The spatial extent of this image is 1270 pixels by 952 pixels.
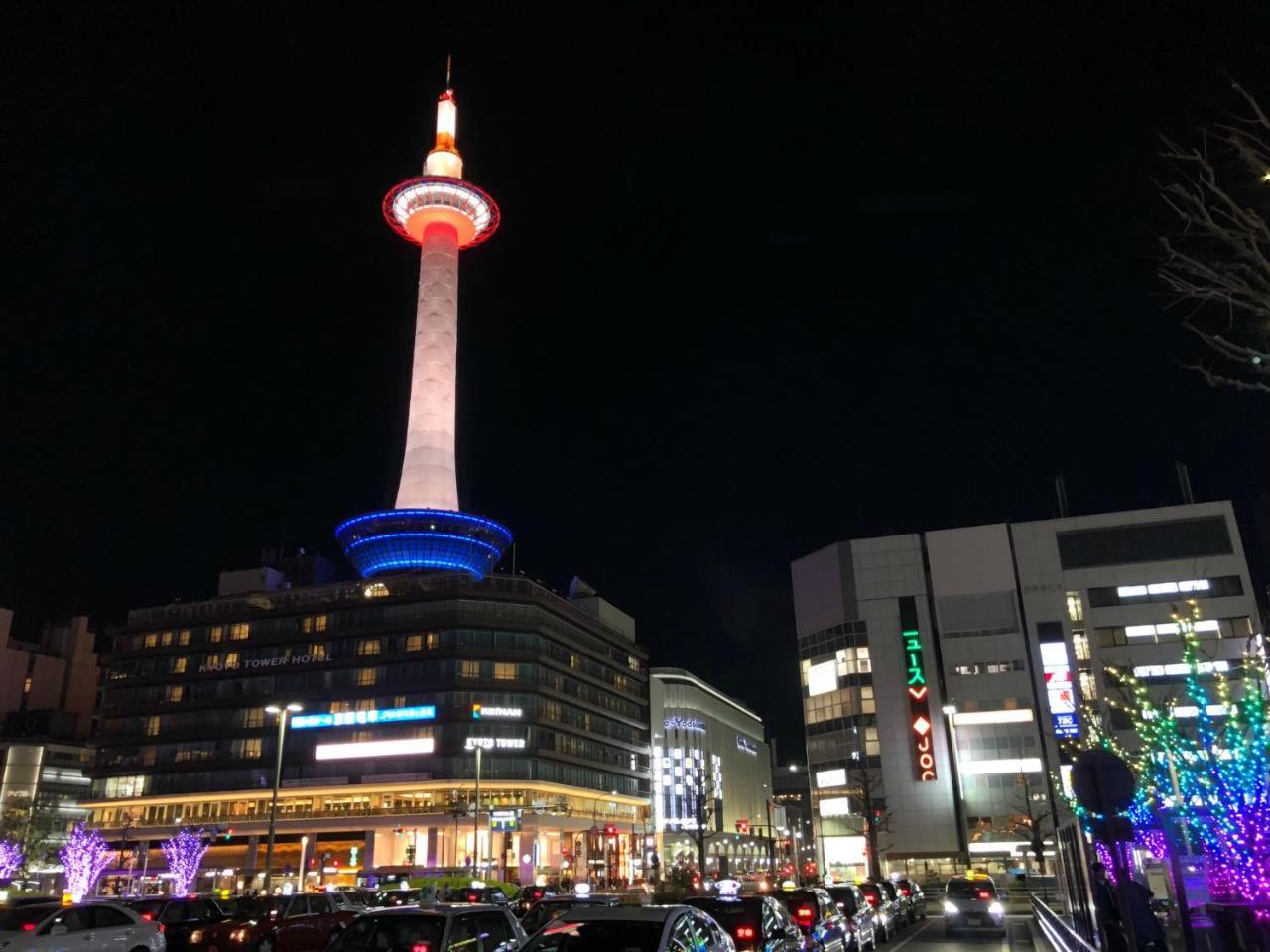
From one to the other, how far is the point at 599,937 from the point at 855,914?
15455mm

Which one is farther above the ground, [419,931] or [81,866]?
[419,931]

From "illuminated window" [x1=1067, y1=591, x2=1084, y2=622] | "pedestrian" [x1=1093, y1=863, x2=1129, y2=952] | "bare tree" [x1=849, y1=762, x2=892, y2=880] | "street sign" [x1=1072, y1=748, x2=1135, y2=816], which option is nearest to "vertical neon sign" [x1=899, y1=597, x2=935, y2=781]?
"bare tree" [x1=849, y1=762, x2=892, y2=880]

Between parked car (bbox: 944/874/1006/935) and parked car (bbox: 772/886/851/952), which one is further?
parked car (bbox: 944/874/1006/935)

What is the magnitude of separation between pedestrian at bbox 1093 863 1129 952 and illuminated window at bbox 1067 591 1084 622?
77497mm

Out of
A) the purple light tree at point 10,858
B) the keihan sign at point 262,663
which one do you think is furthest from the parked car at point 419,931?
the keihan sign at point 262,663

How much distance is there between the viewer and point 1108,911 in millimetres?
14930

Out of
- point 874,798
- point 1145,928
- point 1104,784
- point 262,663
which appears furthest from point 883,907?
point 262,663

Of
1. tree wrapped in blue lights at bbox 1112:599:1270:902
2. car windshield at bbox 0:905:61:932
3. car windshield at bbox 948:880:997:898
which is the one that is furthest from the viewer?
car windshield at bbox 948:880:997:898

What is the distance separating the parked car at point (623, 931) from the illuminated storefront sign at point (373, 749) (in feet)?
275

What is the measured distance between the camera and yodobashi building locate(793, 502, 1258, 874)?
81.9 m

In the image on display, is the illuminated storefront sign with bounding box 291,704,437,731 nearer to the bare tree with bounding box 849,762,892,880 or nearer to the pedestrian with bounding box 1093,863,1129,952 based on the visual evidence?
the bare tree with bounding box 849,762,892,880

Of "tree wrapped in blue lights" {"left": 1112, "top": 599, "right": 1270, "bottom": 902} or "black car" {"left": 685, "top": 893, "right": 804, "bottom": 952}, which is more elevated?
"tree wrapped in blue lights" {"left": 1112, "top": 599, "right": 1270, "bottom": 902}

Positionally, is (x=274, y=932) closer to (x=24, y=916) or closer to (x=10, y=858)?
(x=24, y=916)

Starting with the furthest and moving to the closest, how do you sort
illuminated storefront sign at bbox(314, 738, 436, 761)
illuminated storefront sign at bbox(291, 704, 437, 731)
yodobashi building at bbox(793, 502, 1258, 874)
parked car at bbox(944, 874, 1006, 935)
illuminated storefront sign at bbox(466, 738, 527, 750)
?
illuminated storefront sign at bbox(291, 704, 437, 731)
illuminated storefront sign at bbox(314, 738, 436, 761)
illuminated storefront sign at bbox(466, 738, 527, 750)
yodobashi building at bbox(793, 502, 1258, 874)
parked car at bbox(944, 874, 1006, 935)
